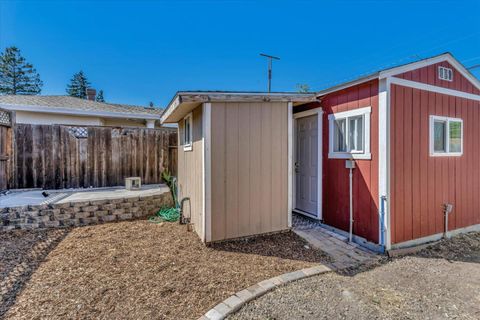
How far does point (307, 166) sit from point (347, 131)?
1.27m

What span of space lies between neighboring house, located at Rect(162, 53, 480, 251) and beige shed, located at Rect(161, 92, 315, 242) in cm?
2

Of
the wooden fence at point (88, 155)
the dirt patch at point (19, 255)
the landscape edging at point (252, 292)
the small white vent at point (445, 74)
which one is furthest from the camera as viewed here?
the wooden fence at point (88, 155)

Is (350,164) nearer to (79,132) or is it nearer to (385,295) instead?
(385,295)

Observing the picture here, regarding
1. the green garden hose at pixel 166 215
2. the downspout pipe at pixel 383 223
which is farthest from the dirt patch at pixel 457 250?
the green garden hose at pixel 166 215

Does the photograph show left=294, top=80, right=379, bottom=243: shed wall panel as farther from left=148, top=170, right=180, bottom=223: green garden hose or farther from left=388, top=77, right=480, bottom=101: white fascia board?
left=148, top=170, right=180, bottom=223: green garden hose

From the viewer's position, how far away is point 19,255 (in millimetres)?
3453

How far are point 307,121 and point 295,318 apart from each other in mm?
3964

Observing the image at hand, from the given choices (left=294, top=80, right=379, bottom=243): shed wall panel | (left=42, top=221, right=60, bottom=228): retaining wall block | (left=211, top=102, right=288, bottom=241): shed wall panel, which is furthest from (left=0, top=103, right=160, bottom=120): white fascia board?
(left=294, top=80, right=379, bottom=243): shed wall panel

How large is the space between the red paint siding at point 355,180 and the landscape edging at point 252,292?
1.35m

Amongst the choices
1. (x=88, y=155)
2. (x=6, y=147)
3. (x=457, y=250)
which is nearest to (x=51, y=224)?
(x=88, y=155)

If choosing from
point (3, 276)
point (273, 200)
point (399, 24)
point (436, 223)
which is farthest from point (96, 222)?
point (399, 24)

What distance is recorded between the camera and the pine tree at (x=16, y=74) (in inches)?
819

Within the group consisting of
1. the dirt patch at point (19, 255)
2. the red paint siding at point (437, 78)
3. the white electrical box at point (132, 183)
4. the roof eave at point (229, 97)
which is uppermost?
the red paint siding at point (437, 78)

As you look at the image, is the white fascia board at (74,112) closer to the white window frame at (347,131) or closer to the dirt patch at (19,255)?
the dirt patch at (19,255)
